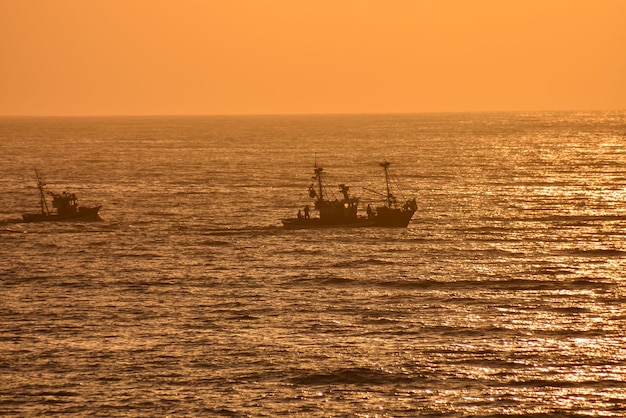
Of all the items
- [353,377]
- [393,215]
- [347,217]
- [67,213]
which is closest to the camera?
[353,377]

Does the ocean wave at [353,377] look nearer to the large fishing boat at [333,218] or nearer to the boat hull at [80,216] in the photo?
the large fishing boat at [333,218]

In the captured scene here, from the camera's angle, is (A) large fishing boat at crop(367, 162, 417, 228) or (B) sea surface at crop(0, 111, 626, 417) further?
(A) large fishing boat at crop(367, 162, 417, 228)

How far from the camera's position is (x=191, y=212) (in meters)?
157

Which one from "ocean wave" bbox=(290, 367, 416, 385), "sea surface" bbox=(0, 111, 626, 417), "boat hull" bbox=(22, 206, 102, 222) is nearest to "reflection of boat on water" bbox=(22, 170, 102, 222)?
"boat hull" bbox=(22, 206, 102, 222)

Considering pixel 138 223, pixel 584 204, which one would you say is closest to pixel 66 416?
pixel 138 223

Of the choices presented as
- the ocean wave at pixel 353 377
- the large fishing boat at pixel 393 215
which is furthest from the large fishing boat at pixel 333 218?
the ocean wave at pixel 353 377

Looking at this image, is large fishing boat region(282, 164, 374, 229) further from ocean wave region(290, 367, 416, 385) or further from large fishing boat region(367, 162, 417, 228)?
ocean wave region(290, 367, 416, 385)

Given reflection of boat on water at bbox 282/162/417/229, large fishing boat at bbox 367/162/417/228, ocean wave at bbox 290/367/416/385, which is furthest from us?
reflection of boat on water at bbox 282/162/417/229

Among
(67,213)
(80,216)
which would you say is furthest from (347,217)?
(67,213)

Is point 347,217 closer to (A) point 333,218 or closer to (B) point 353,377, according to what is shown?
(A) point 333,218

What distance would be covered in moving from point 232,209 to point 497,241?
149 feet

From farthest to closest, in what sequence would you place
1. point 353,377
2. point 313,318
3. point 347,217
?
1. point 347,217
2. point 313,318
3. point 353,377

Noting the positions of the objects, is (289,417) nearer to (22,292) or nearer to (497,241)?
(22,292)

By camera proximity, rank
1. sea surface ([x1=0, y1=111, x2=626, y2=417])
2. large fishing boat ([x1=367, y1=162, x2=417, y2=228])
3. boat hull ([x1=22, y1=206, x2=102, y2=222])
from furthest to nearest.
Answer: boat hull ([x1=22, y1=206, x2=102, y2=222]) → large fishing boat ([x1=367, y1=162, x2=417, y2=228]) → sea surface ([x1=0, y1=111, x2=626, y2=417])
